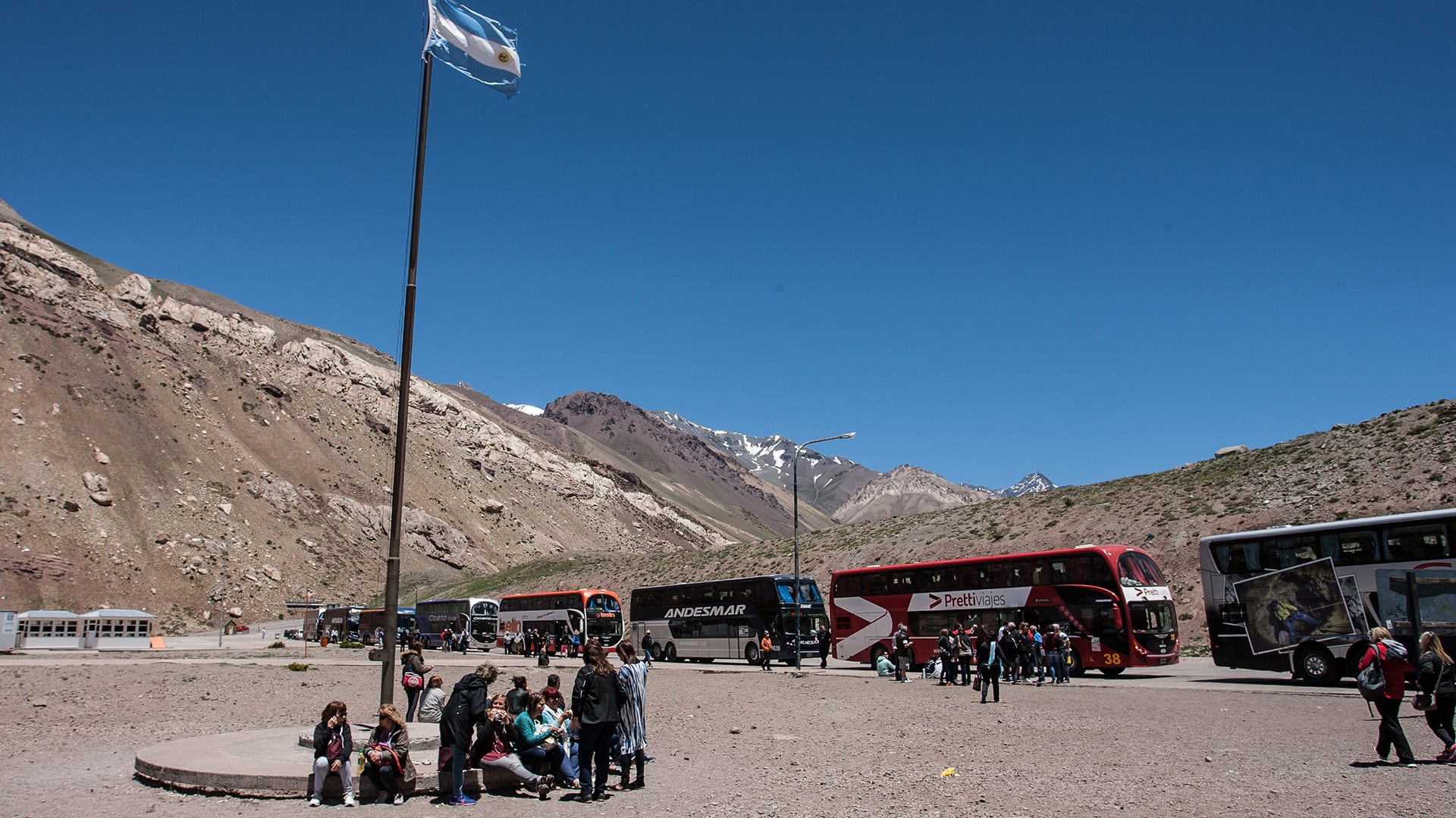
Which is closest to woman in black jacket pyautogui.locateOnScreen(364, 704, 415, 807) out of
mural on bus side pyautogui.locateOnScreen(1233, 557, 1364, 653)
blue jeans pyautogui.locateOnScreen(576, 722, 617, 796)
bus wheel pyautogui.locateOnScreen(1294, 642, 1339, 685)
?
blue jeans pyautogui.locateOnScreen(576, 722, 617, 796)

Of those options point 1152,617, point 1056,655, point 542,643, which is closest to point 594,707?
point 1056,655

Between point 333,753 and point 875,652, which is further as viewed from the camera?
point 875,652

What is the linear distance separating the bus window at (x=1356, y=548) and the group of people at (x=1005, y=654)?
25.8 ft

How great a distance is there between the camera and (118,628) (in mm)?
54938

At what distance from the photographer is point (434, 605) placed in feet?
206

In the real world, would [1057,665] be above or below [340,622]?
below

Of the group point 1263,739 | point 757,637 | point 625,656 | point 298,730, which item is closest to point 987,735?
point 1263,739

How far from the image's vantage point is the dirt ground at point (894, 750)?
1013cm

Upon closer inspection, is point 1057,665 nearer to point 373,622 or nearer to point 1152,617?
point 1152,617

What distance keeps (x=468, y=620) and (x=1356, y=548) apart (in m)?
48.6

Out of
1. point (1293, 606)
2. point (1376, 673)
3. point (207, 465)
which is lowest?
point (1376, 673)

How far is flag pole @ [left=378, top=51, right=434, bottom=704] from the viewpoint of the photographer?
42.8ft

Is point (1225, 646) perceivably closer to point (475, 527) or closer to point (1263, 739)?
point (1263, 739)

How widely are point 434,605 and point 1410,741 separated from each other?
57.8m
